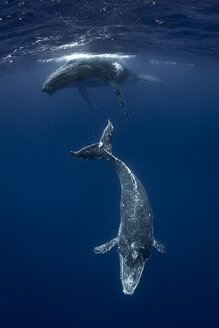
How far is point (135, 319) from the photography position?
1253 inches

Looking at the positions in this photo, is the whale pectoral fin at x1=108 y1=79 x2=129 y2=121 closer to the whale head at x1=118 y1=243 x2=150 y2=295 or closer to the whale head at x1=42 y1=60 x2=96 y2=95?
the whale head at x1=42 y1=60 x2=96 y2=95

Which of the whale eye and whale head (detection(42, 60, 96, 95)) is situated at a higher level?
whale head (detection(42, 60, 96, 95))

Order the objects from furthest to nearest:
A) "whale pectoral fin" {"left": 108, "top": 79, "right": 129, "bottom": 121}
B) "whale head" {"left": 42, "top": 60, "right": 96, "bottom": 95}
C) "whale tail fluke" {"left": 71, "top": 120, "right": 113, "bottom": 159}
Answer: "whale pectoral fin" {"left": 108, "top": 79, "right": 129, "bottom": 121} < "whale head" {"left": 42, "top": 60, "right": 96, "bottom": 95} < "whale tail fluke" {"left": 71, "top": 120, "right": 113, "bottom": 159}

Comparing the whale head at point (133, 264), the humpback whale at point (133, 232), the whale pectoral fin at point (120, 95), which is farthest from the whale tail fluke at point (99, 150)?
the whale pectoral fin at point (120, 95)

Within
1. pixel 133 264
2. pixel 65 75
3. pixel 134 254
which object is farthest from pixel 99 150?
pixel 133 264

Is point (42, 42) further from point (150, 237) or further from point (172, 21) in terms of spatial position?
point (150, 237)

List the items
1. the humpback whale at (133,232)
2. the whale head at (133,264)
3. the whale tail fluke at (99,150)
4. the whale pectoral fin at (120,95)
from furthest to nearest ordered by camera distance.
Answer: the whale pectoral fin at (120,95) → the whale tail fluke at (99,150) → the humpback whale at (133,232) → the whale head at (133,264)

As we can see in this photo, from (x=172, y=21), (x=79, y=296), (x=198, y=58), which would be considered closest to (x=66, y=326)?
(x=79, y=296)

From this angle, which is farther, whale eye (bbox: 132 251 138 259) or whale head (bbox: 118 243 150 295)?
whale eye (bbox: 132 251 138 259)

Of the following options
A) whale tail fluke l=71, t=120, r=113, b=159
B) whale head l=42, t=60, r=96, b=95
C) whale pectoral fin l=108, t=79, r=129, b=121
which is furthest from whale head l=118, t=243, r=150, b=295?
whale pectoral fin l=108, t=79, r=129, b=121

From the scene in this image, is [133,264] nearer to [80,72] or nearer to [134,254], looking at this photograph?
[134,254]

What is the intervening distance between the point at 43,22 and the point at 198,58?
2669 cm

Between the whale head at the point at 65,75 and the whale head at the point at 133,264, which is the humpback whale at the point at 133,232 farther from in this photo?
the whale head at the point at 65,75

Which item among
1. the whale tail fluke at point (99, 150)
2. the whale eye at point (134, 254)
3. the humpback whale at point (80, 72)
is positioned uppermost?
the humpback whale at point (80, 72)
